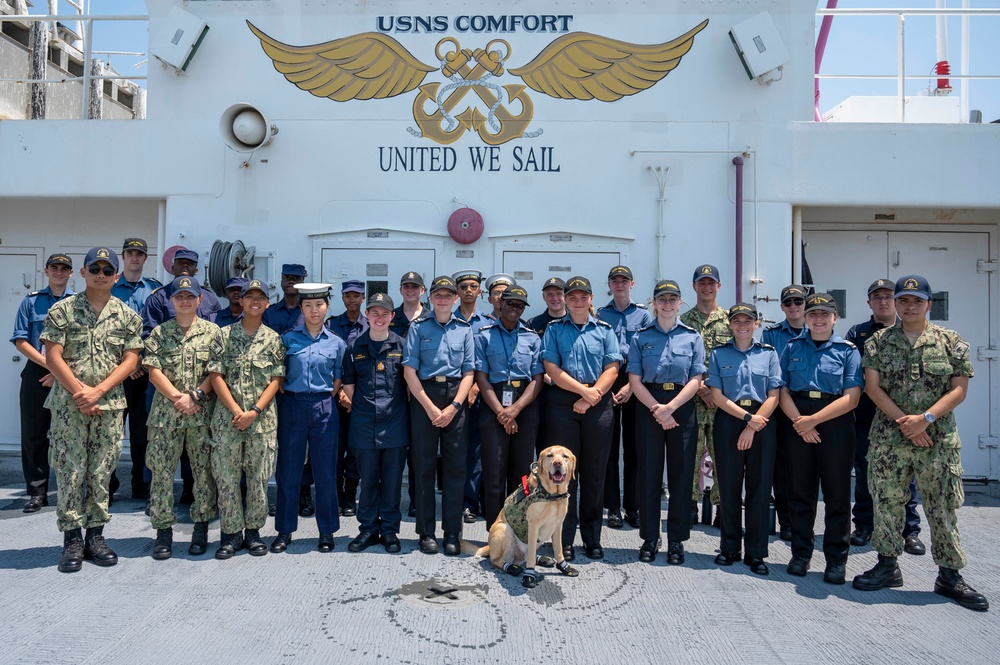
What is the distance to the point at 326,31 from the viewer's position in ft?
23.4

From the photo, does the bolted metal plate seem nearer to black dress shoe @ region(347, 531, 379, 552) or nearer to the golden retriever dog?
the golden retriever dog

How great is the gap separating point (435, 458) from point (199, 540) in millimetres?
1715

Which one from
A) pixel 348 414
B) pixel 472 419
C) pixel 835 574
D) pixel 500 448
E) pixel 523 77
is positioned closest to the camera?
pixel 835 574

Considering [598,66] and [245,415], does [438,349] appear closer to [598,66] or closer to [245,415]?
[245,415]

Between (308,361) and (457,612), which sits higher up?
(308,361)

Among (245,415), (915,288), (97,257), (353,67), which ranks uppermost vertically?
(353,67)

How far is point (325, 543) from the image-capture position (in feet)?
15.8

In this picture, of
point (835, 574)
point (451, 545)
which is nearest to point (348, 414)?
point (451, 545)

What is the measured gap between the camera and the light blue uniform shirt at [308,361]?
4766 mm

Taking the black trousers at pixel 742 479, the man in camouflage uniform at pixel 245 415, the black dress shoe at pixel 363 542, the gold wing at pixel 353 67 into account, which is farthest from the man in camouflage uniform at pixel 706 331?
the gold wing at pixel 353 67

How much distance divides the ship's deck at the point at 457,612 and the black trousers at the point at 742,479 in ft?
0.70

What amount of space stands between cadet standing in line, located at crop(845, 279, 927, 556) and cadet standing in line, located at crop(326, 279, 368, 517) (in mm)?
3948

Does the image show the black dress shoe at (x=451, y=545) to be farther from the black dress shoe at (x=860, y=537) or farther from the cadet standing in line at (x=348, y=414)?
the black dress shoe at (x=860, y=537)

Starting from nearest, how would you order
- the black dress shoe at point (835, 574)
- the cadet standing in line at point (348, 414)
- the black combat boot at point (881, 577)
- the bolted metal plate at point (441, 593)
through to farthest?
the bolted metal plate at point (441, 593)
the black combat boot at point (881, 577)
the black dress shoe at point (835, 574)
the cadet standing in line at point (348, 414)
